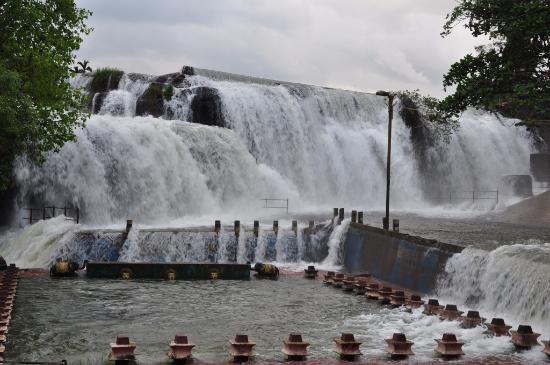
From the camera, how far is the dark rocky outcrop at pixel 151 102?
45.1 metres

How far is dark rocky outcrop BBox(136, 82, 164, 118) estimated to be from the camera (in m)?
45.1

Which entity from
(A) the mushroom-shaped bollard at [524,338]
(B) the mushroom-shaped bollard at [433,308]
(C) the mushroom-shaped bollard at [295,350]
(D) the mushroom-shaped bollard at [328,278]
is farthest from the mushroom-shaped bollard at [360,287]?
(C) the mushroom-shaped bollard at [295,350]

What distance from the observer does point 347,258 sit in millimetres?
27734

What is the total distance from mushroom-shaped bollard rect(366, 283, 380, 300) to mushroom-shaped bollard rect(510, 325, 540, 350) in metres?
6.74

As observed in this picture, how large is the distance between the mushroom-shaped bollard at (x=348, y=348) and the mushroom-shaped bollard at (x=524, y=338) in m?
2.95

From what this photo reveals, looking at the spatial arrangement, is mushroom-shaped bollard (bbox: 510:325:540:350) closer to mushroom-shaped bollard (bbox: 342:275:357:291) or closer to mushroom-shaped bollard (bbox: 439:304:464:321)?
mushroom-shaped bollard (bbox: 439:304:464:321)

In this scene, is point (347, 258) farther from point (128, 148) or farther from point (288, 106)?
point (288, 106)

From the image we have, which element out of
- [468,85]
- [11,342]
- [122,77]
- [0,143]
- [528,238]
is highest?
[122,77]

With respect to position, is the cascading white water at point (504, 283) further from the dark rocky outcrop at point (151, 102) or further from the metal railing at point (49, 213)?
the dark rocky outcrop at point (151, 102)

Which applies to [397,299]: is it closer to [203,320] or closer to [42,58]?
[203,320]

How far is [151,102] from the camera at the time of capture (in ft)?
148

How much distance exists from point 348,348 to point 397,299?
6438mm

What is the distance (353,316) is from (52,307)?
24.0 ft

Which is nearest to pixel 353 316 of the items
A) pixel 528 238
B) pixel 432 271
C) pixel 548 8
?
pixel 432 271
